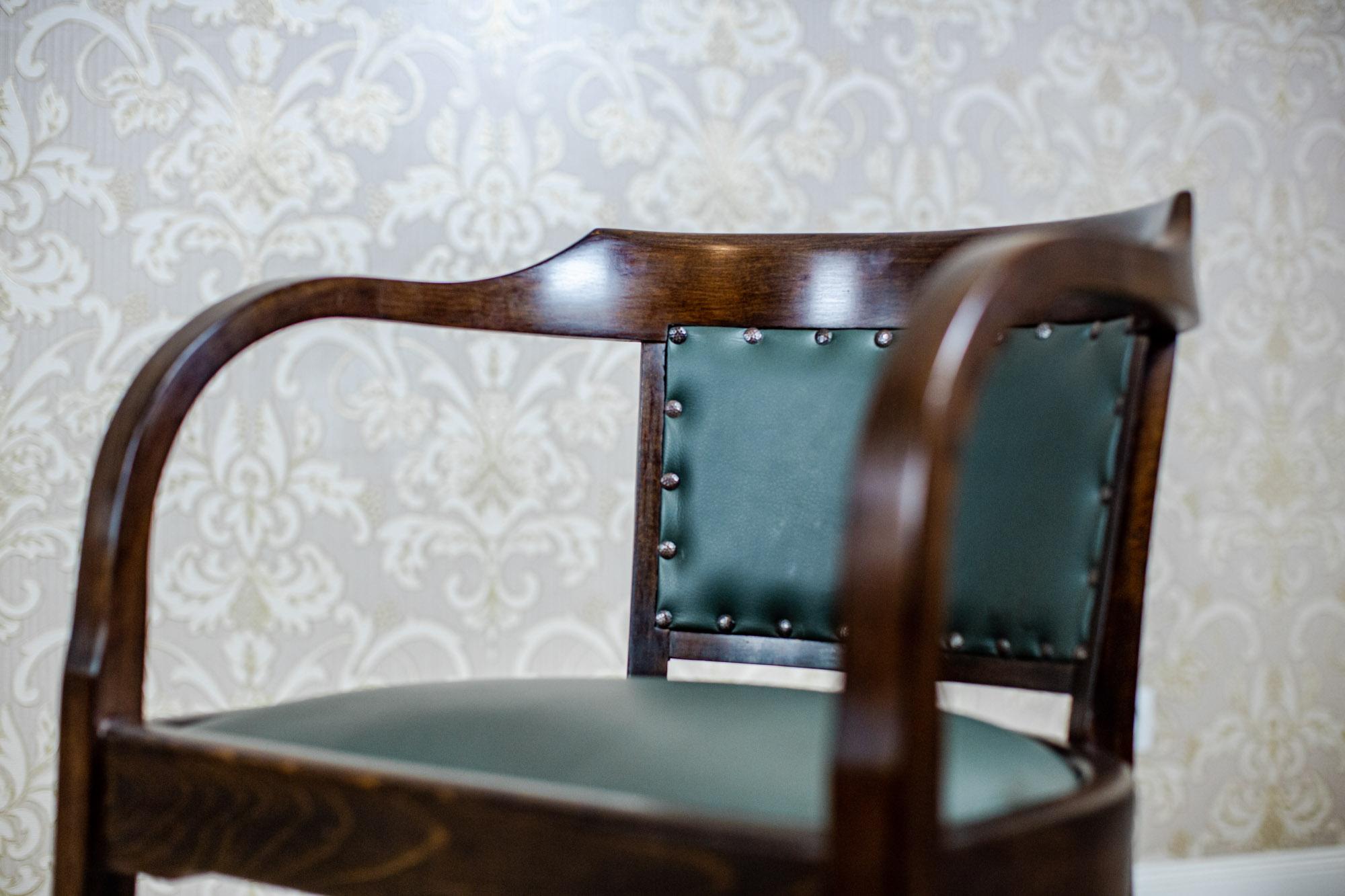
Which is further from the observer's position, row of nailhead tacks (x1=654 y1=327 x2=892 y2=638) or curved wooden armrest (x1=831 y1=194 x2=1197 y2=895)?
row of nailhead tacks (x1=654 y1=327 x2=892 y2=638)

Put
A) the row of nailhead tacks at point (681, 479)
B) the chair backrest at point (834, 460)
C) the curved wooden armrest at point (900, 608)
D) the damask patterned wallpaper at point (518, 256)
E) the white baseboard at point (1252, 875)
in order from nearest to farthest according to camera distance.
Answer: the curved wooden armrest at point (900, 608), the chair backrest at point (834, 460), the row of nailhead tacks at point (681, 479), the damask patterned wallpaper at point (518, 256), the white baseboard at point (1252, 875)

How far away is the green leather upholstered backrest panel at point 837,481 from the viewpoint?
70 cm

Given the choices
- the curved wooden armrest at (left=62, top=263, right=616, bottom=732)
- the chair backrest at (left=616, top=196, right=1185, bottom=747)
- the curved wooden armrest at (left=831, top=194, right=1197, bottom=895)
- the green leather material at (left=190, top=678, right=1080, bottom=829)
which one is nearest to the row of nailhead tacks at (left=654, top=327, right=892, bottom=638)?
the chair backrest at (left=616, top=196, right=1185, bottom=747)

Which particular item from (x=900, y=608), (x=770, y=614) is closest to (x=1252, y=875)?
(x=770, y=614)

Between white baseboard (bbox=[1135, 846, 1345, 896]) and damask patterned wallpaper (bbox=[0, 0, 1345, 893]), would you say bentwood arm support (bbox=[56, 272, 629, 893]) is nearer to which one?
damask patterned wallpaper (bbox=[0, 0, 1345, 893])

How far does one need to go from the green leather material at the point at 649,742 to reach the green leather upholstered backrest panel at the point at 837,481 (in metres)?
0.11

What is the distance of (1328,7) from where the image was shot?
1601 mm

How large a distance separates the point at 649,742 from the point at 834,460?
1.04 ft

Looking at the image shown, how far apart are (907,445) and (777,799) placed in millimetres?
187

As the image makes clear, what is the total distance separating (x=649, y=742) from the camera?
1.88 ft

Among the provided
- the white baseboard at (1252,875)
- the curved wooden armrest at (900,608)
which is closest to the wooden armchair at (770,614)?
the curved wooden armrest at (900,608)

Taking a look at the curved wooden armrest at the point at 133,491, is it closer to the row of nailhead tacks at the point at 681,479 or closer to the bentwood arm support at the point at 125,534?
the bentwood arm support at the point at 125,534

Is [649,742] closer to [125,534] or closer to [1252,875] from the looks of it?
[125,534]

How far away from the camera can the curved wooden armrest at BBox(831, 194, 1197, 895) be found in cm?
38
